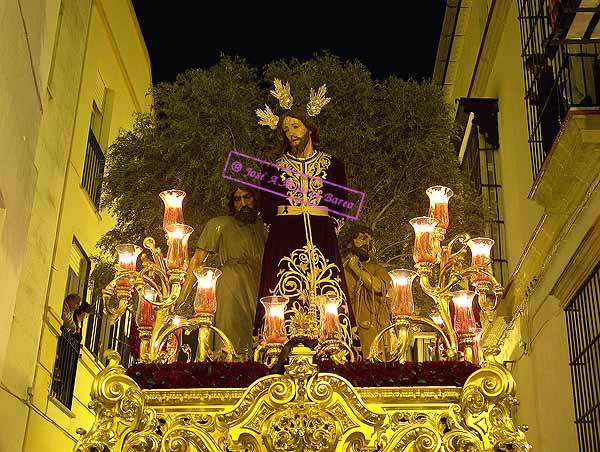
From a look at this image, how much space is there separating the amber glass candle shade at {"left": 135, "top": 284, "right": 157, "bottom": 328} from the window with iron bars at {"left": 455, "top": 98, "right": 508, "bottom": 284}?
6209mm

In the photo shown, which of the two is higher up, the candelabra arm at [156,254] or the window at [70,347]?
the window at [70,347]

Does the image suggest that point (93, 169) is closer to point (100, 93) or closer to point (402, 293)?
point (100, 93)

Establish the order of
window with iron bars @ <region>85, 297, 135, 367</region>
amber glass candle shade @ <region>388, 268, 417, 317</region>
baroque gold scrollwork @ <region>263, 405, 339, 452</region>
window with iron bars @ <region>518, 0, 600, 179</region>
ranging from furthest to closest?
window with iron bars @ <region>85, 297, 135, 367</region>
window with iron bars @ <region>518, 0, 600, 179</region>
amber glass candle shade @ <region>388, 268, 417, 317</region>
baroque gold scrollwork @ <region>263, 405, 339, 452</region>

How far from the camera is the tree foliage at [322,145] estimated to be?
35.7 feet

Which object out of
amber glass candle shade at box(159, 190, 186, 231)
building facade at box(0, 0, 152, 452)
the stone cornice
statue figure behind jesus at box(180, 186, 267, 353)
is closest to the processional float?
amber glass candle shade at box(159, 190, 186, 231)

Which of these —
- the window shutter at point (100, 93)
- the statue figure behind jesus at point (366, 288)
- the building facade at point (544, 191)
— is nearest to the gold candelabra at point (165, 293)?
the statue figure behind jesus at point (366, 288)

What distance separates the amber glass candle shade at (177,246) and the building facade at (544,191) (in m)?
2.98

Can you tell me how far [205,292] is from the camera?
20.0 feet

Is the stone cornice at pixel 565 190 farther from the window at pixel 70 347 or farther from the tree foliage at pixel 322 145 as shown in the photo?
the window at pixel 70 347

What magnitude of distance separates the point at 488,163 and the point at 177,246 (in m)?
7.60

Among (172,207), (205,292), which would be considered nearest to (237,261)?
(172,207)

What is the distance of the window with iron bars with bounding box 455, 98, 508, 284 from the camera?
11.9 meters

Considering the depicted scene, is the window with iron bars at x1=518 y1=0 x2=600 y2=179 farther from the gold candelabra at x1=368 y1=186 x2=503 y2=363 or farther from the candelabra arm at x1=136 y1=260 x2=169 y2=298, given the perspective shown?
the candelabra arm at x1=136 y1=260 x2=169 y2=298

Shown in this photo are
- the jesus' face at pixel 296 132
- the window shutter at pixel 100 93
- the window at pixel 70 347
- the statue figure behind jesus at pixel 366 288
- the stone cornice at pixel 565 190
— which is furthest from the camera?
the window shutter at pixel 100 93
